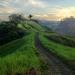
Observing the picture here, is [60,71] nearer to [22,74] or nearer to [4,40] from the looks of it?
[22,74]

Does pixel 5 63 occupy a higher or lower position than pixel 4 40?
higher

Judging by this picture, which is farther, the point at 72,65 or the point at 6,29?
the point at 6,29

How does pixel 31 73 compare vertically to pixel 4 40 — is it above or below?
above

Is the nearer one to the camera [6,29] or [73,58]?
[73,58]

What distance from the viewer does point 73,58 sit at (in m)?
63.9

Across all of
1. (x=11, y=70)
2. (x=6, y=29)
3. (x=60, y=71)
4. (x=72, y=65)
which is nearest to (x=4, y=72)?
(x=11, y=70)

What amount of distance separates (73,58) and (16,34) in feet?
342

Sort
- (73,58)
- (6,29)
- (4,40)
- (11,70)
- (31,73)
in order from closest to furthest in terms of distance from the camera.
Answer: (31,73) < (11,70) < (73,58) < (4,40) < (6,29)

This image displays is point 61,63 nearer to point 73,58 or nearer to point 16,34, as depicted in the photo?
point 73,58

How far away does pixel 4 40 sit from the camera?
15800cm

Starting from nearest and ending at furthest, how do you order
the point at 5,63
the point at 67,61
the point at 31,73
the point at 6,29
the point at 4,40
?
the point at 31,73 → the point at 5,63 → the point at 67,61 → the point at 4,40 → the point at 6,29

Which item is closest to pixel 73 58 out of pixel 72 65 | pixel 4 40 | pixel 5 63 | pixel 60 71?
pixel 72 65

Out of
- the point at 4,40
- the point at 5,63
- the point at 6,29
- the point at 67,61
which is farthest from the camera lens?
the point at 6,29

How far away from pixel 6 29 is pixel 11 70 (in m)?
139
